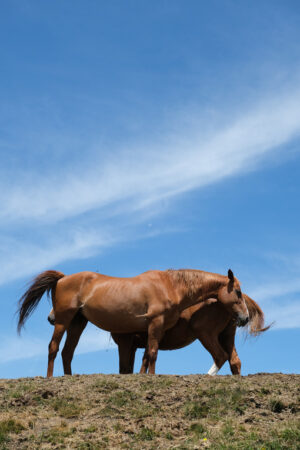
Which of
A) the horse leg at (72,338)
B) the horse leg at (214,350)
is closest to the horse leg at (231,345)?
the horse leg at (214,350)

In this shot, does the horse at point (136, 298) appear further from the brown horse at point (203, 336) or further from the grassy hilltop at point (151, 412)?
the grassy hilltop at point (151, 412)

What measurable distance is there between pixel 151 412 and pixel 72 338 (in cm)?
440

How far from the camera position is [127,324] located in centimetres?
1435

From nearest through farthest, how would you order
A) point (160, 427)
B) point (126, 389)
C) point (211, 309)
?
point (160, 427) < point (126, 389) < point (211, 309)

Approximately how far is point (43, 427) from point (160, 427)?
1.95 metres

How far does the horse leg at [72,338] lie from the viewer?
588 inches

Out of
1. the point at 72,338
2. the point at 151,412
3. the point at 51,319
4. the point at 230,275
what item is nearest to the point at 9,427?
the point at 151,412

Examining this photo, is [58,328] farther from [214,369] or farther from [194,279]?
[214,369]

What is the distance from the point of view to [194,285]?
14.8 meters

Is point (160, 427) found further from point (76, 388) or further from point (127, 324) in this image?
point (127, 324)

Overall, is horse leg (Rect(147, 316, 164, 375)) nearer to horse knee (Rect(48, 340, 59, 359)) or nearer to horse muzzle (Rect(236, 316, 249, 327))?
horse muzzle (Rect(236, 316, 249, 327))

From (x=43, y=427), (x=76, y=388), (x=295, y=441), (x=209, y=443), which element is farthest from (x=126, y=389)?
(x=295, y=441)

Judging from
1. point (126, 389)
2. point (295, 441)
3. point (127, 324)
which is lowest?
point (295, 441)

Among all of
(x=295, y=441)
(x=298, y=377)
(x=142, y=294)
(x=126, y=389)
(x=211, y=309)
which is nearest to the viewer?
(x=295, y=441)
